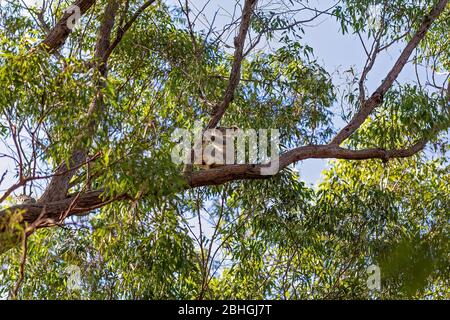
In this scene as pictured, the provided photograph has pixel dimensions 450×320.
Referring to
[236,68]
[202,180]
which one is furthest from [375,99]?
[202,180]

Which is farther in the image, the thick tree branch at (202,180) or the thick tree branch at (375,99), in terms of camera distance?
the thick tree branch at (375,99)

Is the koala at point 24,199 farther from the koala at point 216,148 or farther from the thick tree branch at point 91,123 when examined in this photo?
the koala at point 216,148

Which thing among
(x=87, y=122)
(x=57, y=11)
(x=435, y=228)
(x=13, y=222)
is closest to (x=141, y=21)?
(x=57, y=11)

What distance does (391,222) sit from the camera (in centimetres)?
664

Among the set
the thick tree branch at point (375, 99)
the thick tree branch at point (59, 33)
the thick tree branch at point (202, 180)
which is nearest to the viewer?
the thick tree branch at point (202, 180)

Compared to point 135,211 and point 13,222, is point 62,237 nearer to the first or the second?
point 135,211

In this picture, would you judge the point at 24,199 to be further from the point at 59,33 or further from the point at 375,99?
the point at 375,99

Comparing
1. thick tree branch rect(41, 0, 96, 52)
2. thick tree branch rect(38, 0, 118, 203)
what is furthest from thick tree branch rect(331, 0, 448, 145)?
thick tree branch rect(41, 0, 96, 52)

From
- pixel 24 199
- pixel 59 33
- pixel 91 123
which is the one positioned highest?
pixel 59 33

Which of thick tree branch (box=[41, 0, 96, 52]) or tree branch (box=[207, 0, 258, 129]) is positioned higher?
thick tree branch (box=[41, 0, 96, 52])

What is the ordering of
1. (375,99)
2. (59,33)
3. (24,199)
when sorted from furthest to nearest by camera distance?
(375,99) < (59,33) < (24,199)

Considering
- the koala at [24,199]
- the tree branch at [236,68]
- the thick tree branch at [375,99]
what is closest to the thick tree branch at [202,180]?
the thick tree branch at [375,99]

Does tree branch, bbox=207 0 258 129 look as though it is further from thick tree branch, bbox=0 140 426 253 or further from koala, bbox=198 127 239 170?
thick tree branch, bbox=0 140 426 253
